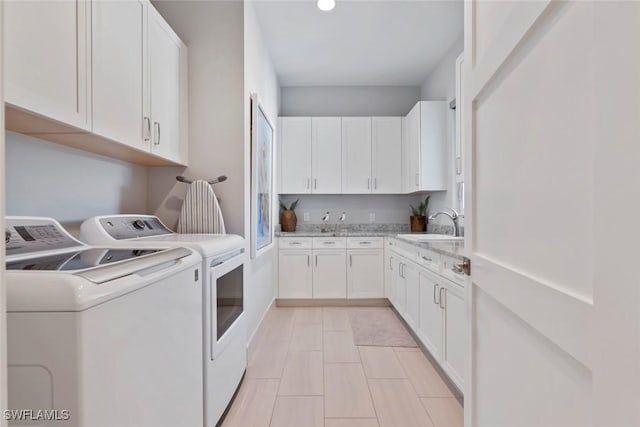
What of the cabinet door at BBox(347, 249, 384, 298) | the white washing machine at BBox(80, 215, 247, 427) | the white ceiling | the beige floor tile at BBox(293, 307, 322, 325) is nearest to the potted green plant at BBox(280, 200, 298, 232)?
the cabinet door at BBox(347, 249, 384, 298)

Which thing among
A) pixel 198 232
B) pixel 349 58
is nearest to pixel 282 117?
pixel 349 58

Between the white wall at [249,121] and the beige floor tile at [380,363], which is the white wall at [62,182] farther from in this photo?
the beige floor tile at [380,363]

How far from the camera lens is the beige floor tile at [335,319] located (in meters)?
3.27

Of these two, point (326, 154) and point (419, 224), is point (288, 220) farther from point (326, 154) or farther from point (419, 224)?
point (419, 224)

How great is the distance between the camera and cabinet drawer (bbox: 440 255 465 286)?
1866mm

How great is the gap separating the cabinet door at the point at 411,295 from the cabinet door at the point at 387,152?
1523 millimetres

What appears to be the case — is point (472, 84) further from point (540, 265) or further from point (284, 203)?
point (284, 203)

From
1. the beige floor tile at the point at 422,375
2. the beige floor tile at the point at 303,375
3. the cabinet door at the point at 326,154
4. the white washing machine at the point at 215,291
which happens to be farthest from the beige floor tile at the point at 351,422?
the cabinet door at the point at 326,154

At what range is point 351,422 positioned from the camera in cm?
176

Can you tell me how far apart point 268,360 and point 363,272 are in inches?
70.6

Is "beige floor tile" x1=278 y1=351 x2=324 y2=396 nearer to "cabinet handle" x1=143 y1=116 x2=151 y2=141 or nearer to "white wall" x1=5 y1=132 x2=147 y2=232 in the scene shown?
"white wall" x1=5 y1=132 x2=147 y2=232

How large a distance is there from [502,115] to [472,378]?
2.63 feet

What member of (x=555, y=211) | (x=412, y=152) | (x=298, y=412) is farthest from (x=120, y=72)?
(x=412, y=152)

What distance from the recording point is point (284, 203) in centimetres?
458
